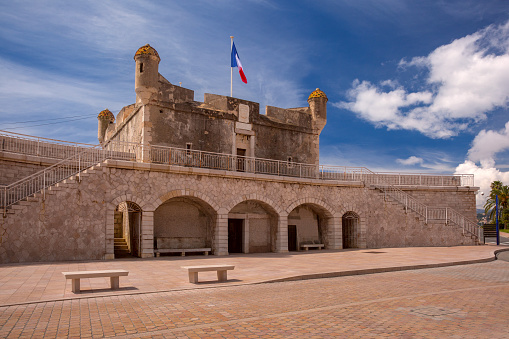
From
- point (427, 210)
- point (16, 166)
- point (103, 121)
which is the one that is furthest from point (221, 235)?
point (103, 121)

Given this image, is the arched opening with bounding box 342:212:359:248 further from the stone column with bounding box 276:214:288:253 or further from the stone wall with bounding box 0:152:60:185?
the stone wall with bounding box 0:152:60:185

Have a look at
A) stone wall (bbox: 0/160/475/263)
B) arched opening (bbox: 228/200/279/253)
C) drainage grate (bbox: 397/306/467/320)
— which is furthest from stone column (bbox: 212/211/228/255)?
drainage grate (bbox: 397/306/467/320)

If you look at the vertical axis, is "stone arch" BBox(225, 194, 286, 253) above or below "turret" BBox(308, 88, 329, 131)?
below

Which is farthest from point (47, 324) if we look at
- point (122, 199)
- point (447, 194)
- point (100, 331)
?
point (447, 194)

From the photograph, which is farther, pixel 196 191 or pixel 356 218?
pixel 356 218

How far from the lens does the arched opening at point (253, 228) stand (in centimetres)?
2148

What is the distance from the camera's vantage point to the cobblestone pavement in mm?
5977

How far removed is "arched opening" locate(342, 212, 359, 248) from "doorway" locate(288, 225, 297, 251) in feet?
10.8

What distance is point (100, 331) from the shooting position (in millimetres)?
5957

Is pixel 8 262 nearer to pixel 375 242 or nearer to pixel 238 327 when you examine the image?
pixel 238 327

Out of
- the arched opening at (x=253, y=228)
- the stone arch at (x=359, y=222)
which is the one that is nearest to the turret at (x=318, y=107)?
the stone arch at (x=359, y=222)

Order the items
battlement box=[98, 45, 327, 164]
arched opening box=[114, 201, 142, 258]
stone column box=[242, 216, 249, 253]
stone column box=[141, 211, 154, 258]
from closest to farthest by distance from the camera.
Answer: stone column box=[141, 211, 154, 258] → arched opening box=[114, 201, 142, 258] → battlement box=[98, 45, 327, 164] → stone column box=[242, 216, 249, 253]

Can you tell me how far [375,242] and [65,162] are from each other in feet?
57.1

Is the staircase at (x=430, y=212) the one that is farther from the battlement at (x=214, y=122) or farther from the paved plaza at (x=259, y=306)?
the paved plaza at (x=259, y=306)
